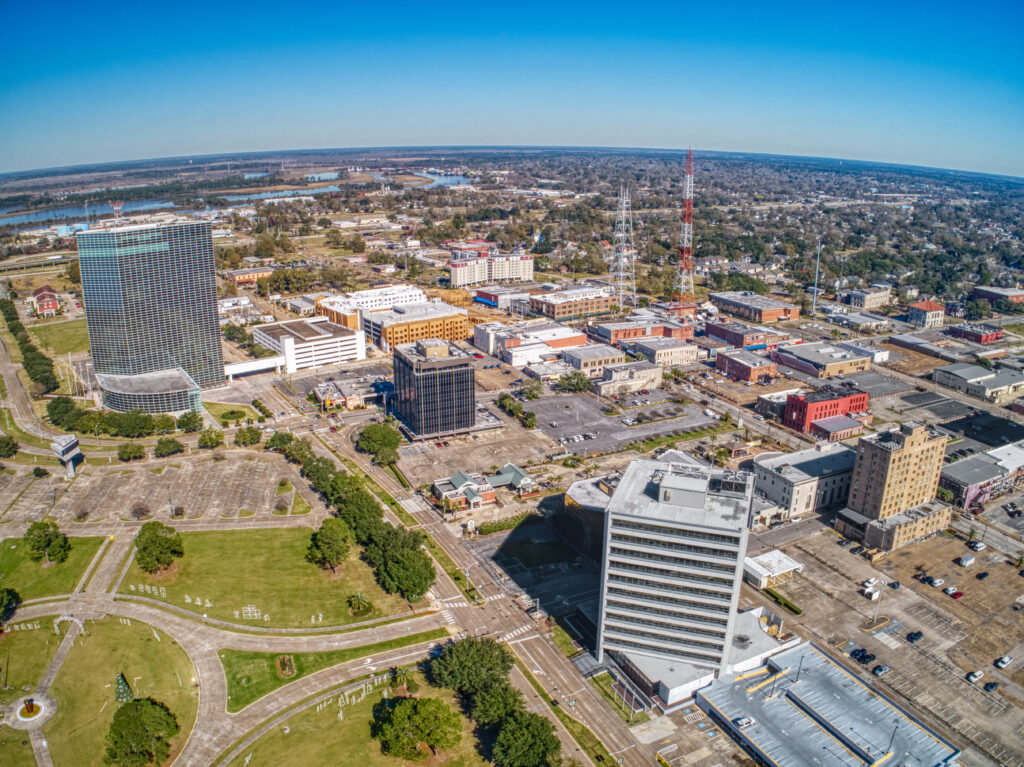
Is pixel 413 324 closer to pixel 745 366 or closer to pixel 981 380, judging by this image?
pixel 745 366

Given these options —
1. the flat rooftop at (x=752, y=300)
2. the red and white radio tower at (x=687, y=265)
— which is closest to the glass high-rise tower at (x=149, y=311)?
the red and white radio tower at (x=687, y=265)

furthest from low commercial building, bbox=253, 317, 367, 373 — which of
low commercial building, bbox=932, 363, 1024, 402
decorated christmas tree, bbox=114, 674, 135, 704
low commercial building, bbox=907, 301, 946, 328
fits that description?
low commercial building, bbox=907, 301, 946, 328

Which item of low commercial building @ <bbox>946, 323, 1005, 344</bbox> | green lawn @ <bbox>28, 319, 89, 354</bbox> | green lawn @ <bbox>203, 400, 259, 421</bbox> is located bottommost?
green lawn @ <bbox>203, 400, 259, 421</bbox>

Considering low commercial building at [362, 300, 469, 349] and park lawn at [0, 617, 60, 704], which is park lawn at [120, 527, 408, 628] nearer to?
park lawn at [0, 617, 60, 704]

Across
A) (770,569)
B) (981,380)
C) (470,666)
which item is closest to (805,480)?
(770,569)

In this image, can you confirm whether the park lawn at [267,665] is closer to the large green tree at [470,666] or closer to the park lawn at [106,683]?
the park lawn at [106,683]

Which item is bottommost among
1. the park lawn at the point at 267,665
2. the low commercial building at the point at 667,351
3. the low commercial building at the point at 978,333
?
the park lawn at the point at 267,665
